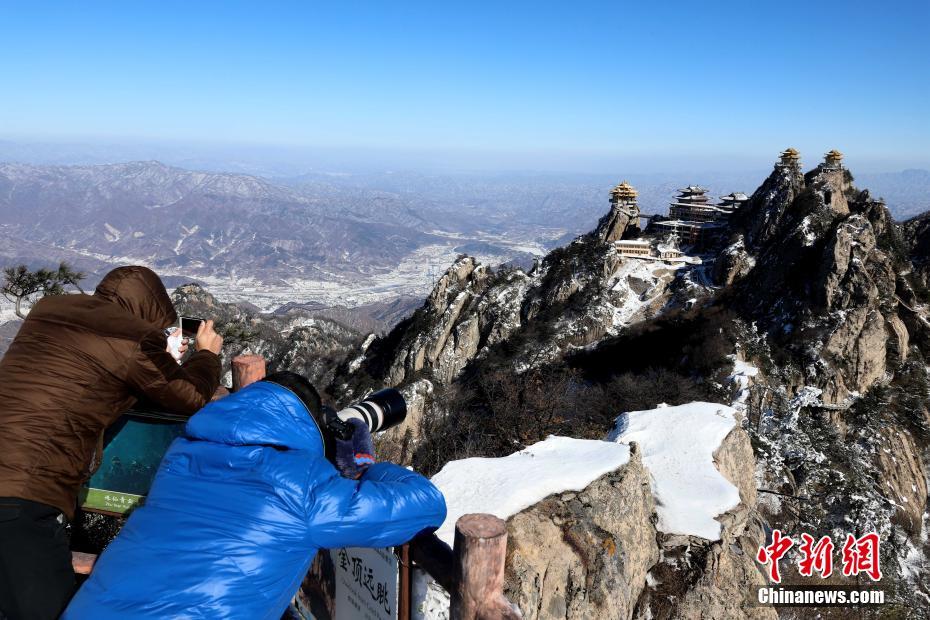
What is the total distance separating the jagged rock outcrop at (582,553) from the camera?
16.5 ft

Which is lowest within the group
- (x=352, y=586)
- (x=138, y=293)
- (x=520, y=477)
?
(x=520, y=477)

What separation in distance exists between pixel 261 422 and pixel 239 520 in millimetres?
351

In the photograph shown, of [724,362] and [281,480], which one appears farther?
[724,362]

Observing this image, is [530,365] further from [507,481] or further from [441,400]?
[507,481]

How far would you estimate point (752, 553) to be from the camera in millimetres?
7871

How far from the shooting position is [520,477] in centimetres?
611

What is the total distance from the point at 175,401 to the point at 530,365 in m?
29.4

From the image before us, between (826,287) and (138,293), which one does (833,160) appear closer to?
(826,287)

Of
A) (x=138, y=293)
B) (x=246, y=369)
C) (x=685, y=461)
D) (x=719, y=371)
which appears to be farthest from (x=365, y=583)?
(x=719, y=371)

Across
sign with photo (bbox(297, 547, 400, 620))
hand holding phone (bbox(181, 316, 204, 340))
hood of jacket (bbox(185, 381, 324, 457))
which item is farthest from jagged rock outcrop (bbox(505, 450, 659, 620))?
hood of jacket (bbox(185, 381, 324, 457))

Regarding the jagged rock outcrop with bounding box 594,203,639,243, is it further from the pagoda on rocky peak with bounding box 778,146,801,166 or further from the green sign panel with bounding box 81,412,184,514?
the green sign panel with bounding box 81,412,184,514

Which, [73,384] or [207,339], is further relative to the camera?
[207,339]

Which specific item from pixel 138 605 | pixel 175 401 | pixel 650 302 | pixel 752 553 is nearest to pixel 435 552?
pixel 138 605

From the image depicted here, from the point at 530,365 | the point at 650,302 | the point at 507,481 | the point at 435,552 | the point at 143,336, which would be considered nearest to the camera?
the point at 435,552
